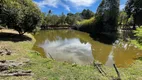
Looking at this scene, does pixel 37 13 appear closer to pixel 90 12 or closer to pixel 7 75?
pixel 7 75

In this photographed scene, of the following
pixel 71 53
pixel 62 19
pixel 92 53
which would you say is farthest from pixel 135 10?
pixel 71 53

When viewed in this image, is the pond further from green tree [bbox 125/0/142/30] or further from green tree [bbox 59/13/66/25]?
green tree [bbox 59/13/66/25]

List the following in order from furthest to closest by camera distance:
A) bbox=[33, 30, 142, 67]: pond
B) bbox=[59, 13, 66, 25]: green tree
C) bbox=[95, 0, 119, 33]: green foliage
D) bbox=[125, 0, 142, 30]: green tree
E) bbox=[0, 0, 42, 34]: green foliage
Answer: bbox=[59, 13, 66, 25]: green tree
bbox=[125, 0, 142, 30]: green tree
bbox=[95, 0, 119, 33]: green foliage
bbox=[0, 0, 42, 34]: green foliage
bbox=[33, 30, 142, 67]: pond

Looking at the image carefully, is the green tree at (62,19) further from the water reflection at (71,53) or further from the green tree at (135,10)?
the water reflection at (71,53)

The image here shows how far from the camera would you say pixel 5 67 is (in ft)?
35.2

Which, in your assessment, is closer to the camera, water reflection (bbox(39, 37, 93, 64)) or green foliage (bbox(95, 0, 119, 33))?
water reflection (bbox(39, 37, 93, 64))

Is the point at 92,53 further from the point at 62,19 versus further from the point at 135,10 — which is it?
the point at 62,19

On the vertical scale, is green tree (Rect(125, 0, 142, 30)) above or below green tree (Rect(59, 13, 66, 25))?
above

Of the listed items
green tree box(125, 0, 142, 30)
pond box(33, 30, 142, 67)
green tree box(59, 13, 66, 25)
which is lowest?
pond box(33, 30, 142, 67)

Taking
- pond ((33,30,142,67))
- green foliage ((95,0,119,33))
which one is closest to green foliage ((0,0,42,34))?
pond ((33,30,142,67))

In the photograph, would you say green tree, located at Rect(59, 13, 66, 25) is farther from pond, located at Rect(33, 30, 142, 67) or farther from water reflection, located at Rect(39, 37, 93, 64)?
water reflection, located at Rect(39, 37, 93, 64)

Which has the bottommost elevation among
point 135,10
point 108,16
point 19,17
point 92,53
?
point 92,53

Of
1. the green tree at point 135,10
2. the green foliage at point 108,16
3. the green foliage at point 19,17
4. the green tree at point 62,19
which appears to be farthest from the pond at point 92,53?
the green tree at point 62,19

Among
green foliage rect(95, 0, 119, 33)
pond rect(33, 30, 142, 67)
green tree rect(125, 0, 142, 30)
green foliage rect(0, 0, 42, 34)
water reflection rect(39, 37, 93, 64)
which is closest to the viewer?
pond rect(33, 30, 142, 67)
